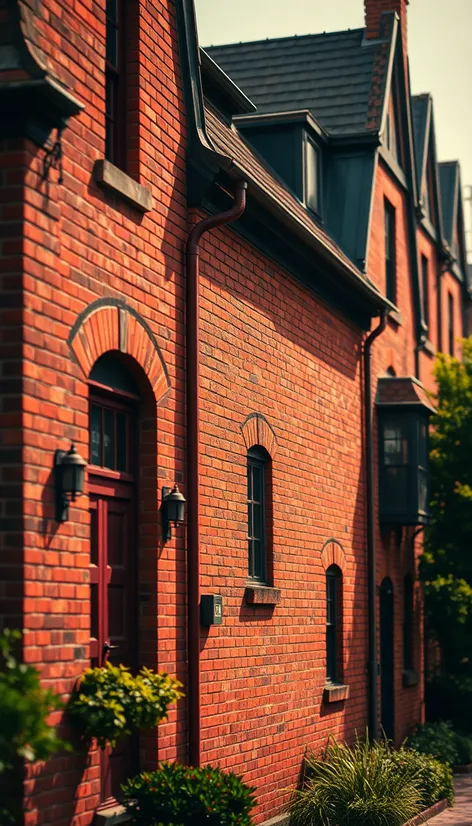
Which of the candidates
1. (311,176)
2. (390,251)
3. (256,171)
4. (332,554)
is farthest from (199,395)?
(390,251)

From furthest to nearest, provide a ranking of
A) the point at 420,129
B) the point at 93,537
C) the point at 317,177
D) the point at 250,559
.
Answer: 1. the point at 420,129
2. the point at 317,177
3. the point at 250,559
4. the point at 93,537

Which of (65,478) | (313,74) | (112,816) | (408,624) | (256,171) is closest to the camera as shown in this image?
(65,478)

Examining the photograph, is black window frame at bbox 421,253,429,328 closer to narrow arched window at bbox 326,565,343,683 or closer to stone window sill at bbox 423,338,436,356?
stone window sill at bbox 423,338,436,356

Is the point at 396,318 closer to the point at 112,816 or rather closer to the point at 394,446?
the point at 394,446

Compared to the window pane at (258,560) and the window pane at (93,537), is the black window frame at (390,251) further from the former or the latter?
the window pane at (93,537)

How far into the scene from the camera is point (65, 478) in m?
8.14

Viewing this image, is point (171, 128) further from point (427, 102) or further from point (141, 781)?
point (427, 102)

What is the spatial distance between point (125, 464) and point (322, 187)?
970 cm

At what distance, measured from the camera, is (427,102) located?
87.6 feet

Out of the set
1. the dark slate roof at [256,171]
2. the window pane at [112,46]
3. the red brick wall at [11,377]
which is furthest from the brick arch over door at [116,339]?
the dark slate roof at [256,171]

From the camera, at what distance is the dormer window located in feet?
57.6

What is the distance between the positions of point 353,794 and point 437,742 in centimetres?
604

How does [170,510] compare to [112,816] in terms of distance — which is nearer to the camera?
[112,816]

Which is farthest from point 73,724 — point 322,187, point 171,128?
point 322,187
